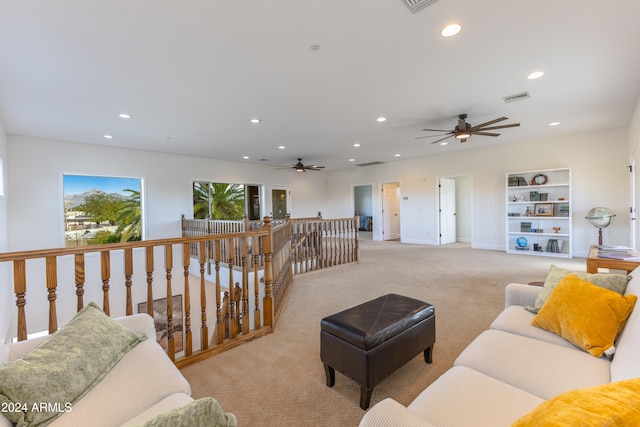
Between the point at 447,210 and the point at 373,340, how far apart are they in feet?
25.7

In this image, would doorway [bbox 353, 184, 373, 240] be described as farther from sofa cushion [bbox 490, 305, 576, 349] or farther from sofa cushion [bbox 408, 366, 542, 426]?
sofa cushion [bbox 408, 366, 542, 426]

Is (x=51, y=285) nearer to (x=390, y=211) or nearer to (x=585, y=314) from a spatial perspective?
(x=585, y=314)

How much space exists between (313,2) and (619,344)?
2.69 m

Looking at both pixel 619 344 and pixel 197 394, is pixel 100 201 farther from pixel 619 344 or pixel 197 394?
pixel 619 344

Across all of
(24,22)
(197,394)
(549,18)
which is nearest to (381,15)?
(549,18)

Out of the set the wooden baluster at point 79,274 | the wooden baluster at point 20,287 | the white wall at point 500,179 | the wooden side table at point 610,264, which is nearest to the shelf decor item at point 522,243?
the white wall at point 500,179

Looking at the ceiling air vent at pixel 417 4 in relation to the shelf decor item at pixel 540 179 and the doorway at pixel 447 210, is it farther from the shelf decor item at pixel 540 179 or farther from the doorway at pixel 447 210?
the doorway at pixel 447 210

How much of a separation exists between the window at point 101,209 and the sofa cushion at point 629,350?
25.9ft

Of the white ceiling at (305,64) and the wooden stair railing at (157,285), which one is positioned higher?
the white ceiling at (305,64)

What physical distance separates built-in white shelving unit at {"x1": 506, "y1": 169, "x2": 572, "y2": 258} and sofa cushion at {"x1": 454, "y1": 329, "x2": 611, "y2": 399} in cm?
608

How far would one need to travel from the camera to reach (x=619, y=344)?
1379 mm

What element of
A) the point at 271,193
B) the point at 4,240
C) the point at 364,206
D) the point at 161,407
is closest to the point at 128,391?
the point at 161,407

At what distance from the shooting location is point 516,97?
3.84 meters

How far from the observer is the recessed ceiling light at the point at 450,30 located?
7.52 feet
